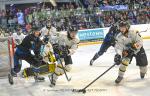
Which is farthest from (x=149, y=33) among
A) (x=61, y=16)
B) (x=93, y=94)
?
(x=93, y=94)

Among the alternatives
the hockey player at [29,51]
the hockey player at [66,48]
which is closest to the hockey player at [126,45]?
the hockey player at [66,48]

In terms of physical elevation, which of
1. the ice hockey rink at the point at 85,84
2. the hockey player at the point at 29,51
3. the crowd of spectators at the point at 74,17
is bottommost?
the crowd of spectators at the point at 74,17

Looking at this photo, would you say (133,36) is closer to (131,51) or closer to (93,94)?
(131,51)

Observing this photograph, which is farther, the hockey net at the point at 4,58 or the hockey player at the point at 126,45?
the hockey net at the point at 4,58

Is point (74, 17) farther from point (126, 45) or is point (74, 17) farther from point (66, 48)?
point (126, 45)

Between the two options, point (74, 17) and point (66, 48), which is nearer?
point (66, 48)

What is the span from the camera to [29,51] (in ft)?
25.6

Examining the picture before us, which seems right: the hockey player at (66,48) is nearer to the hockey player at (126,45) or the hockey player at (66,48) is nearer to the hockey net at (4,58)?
the hockey player at (126,45)

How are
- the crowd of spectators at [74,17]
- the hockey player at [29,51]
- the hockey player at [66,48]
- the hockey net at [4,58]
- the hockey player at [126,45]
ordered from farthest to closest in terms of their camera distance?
the crowd of spectators at [74,17]
the hockey net at [4,58]
the hockey player at [29,51]
the hockey player at [66,48]
the hockey player at [126,45]

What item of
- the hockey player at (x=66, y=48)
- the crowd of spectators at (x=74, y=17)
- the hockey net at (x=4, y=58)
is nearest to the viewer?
the hockey player at (x=66, y=48)

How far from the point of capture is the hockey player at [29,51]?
7.50 meters

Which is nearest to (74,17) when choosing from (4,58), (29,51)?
(4,58)

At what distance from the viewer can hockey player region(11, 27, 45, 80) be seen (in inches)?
295

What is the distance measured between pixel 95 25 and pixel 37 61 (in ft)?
28.6
